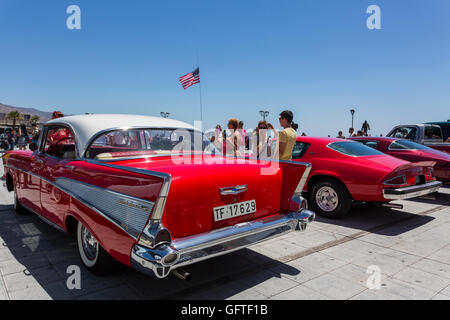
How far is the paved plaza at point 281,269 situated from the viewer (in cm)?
276

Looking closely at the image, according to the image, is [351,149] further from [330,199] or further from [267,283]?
[267,283]

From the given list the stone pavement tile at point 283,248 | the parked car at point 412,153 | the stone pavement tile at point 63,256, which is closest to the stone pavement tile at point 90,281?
the stone pavement tile at point 63,256

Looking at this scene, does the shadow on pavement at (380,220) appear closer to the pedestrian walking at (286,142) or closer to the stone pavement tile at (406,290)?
the pedestrian walking at (286,142)

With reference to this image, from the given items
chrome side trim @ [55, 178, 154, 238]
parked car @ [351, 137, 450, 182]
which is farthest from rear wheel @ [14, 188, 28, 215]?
parked car @ [351, 137, 450, 182]

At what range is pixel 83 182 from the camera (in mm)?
2926

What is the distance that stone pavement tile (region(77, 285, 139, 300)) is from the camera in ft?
8.71

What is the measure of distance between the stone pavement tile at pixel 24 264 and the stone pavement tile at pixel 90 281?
0.80ft

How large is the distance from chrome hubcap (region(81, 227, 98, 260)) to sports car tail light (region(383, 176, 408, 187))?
4.17 m

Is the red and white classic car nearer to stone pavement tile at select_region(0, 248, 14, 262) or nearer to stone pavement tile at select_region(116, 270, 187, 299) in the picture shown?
stone pavement tile at select_region(116, 270, 187, 299)

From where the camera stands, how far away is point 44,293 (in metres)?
2.70

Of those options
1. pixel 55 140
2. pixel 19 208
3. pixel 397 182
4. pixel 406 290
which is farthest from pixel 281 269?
pixel 19 208

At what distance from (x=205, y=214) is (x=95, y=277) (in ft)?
4.56
